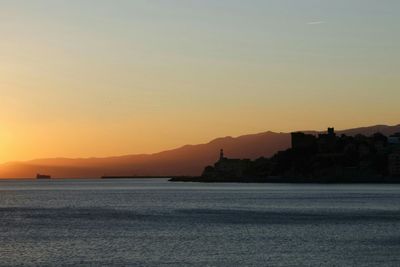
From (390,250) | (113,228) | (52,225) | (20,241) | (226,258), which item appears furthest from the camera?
(52,225)

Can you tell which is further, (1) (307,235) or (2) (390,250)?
(1) (307,235)

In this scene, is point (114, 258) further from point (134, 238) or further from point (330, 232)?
point (330, 232)

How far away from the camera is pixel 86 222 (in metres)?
88.2

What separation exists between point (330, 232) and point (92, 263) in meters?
30.8

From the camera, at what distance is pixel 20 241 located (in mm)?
63719

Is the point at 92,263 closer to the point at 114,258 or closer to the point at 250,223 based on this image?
the point at 114,258

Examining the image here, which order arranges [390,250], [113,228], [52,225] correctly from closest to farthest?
[390,250] → [113,228] → [52,225]

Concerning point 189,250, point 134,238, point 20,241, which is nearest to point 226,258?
point 189,250

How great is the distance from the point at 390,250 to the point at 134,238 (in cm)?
2359

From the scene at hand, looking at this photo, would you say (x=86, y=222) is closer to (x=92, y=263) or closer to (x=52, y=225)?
(x=52, y=225)

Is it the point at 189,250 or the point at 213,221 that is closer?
the point at 189,250

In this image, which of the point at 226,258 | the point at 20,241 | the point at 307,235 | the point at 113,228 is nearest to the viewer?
the point at 226,258

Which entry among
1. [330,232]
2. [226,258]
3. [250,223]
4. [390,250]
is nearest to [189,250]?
[226,258]

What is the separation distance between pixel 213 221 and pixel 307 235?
2214 centimetres
